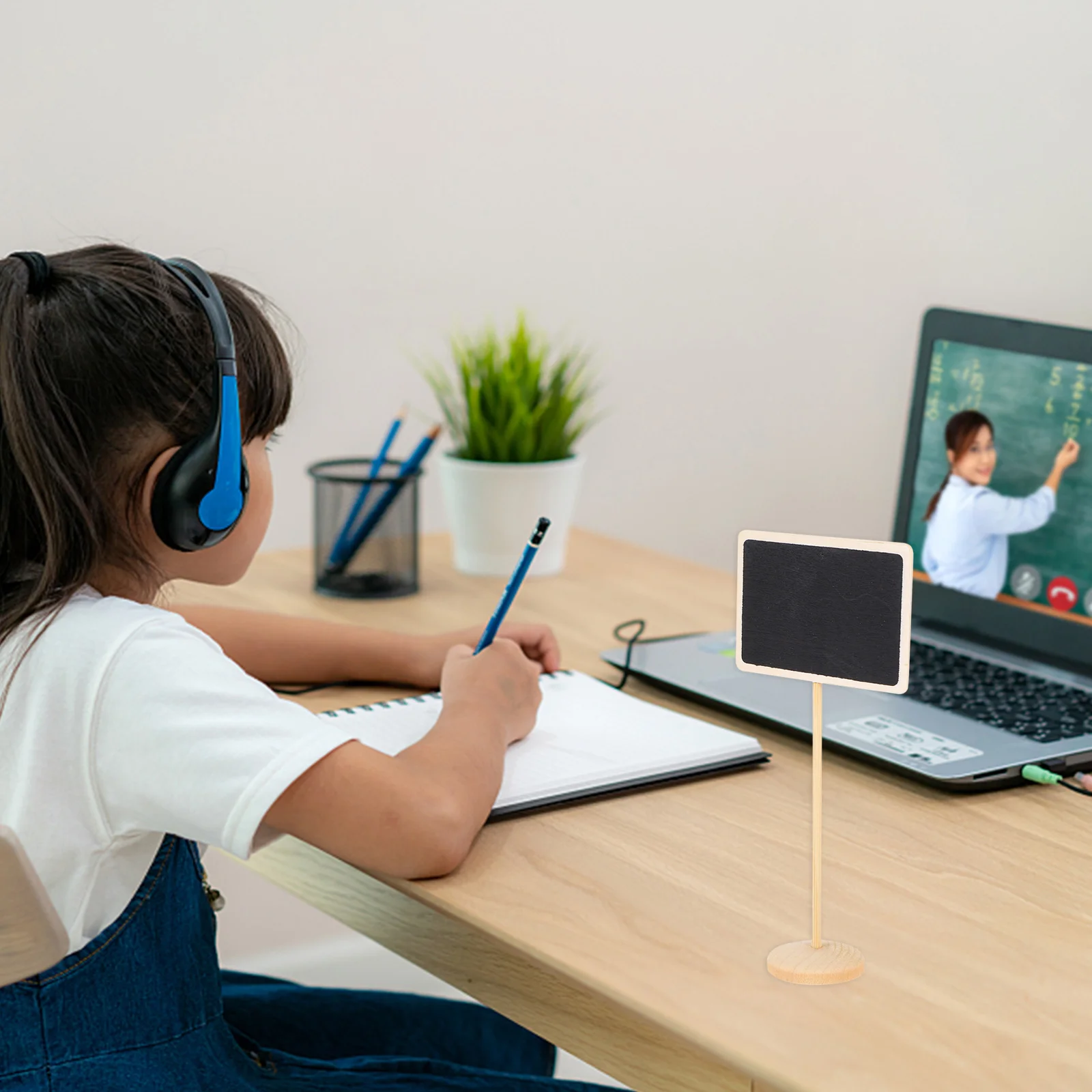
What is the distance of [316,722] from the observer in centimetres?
73

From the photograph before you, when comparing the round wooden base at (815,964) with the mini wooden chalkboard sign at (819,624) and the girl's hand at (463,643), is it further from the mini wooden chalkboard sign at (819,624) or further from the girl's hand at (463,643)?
the girl's hand at (463,643)

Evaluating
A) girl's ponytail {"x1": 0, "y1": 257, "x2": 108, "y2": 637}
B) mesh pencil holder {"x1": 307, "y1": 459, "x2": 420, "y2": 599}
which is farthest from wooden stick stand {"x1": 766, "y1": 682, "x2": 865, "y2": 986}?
mesh pencil holder {"x1": 307, "y1": 459, "x2": 420, "y2": 599}

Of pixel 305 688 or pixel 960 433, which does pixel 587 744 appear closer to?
pixel 305 688

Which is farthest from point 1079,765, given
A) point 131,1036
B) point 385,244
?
point 385,244

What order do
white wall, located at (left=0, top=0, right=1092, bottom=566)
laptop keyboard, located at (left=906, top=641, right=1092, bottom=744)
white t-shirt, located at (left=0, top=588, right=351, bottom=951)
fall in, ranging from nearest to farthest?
white t-shirt, located at (left=0, top=588, right=351, bottom=951), laptop keyboard, located at (left=906, top=641, right=1092, bottom=744), white wall, located at (left=0, top=0, right=1092, bottom=566)

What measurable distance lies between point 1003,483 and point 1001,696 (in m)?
0.20

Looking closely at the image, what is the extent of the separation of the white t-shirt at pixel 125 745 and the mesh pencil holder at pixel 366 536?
2.01 ft

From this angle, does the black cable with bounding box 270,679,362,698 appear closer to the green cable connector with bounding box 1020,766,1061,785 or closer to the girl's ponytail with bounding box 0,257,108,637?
the girl's ponytail with bounding box 0,257,108,637

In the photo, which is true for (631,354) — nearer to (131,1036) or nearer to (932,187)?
(932,187)

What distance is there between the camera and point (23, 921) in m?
0.59

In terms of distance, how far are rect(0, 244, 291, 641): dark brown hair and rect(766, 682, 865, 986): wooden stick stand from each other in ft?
1.28

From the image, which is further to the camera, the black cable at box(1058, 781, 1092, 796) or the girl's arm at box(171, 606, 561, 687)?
the girl's arm at box(171, 606, 561, 687)

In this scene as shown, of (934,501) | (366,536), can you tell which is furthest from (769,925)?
(366,536)

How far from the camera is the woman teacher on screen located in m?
1.12
